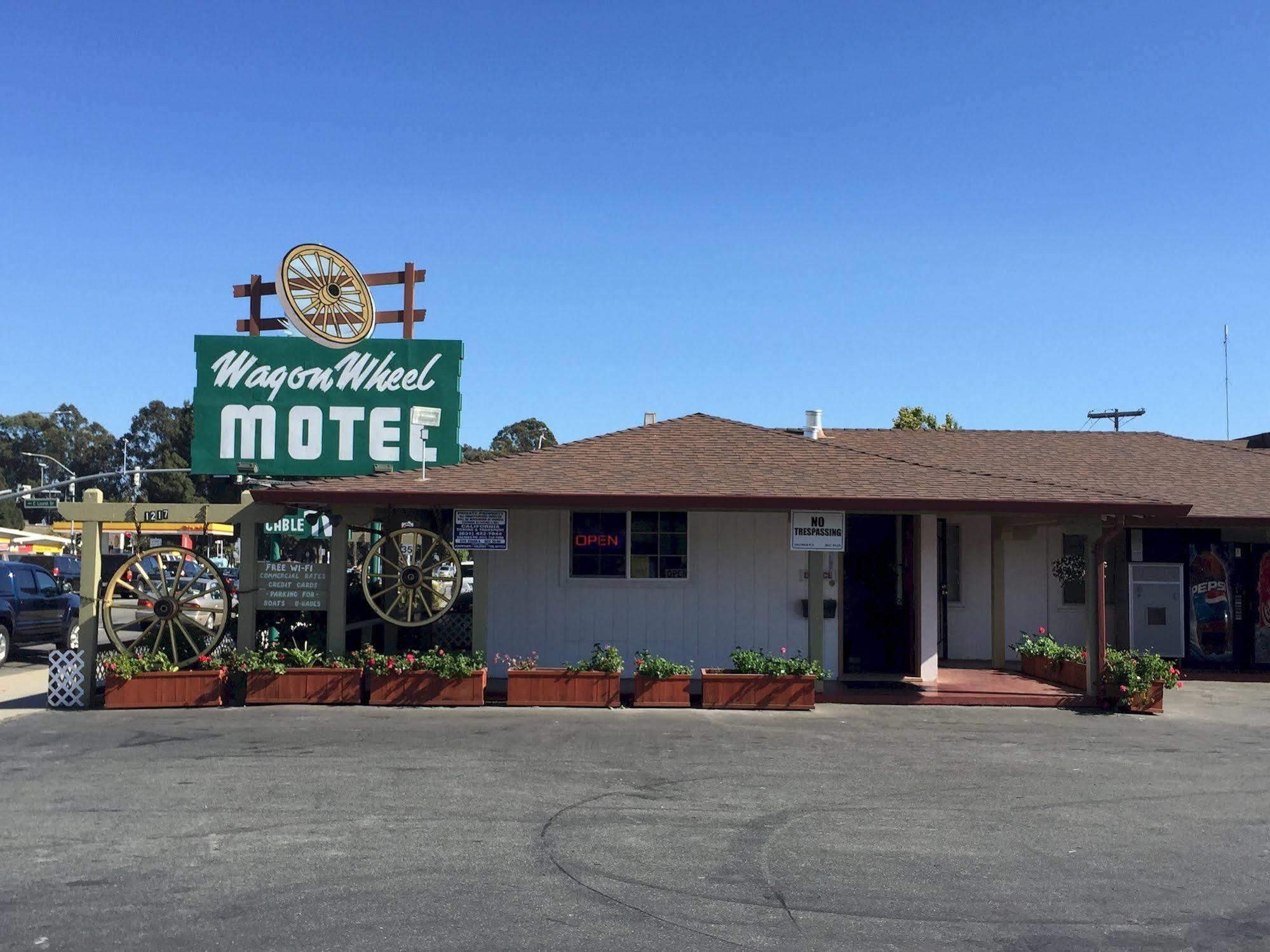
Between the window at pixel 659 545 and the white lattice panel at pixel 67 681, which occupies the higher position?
the window at pixel 659 545

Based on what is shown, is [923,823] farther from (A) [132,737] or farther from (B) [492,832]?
(A) [132,737]

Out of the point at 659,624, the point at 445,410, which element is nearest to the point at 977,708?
the point at 659,624

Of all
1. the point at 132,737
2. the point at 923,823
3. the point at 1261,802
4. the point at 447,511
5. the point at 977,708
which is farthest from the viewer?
the point at 447,511

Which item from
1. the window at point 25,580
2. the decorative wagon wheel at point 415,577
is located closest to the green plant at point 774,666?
the decorative wagon wheel at point 415,577

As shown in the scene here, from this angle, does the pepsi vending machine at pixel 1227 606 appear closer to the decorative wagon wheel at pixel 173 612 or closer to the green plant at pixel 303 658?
the green plant at pixel 303 658

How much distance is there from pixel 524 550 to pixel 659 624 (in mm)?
2102

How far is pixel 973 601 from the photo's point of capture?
1691 centimetres

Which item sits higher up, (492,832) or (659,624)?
(659,624)

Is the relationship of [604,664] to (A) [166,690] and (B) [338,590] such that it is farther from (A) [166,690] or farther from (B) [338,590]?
(A) [166,690]

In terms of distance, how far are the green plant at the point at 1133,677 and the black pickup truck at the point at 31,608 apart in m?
16.6

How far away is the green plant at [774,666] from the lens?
43.4 feet

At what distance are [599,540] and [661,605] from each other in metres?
1.21

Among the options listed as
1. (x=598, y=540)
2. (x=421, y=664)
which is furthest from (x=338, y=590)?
(x=598, y=540)

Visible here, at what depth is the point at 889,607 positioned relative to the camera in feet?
50.2
